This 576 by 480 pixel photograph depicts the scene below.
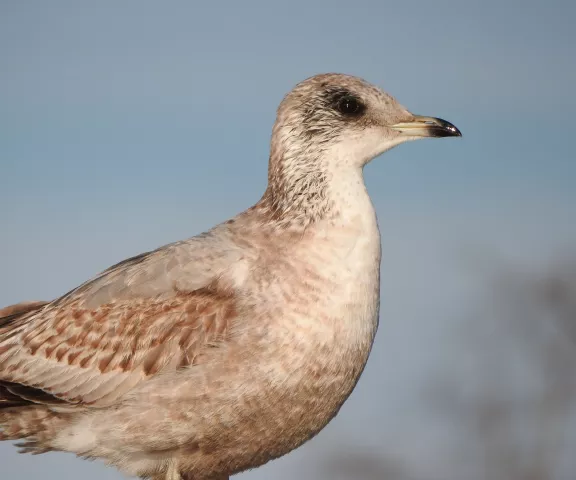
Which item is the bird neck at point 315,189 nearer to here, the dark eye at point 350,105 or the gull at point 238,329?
the gull at point 238,329

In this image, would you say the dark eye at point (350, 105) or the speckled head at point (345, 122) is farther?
the dark eye at point (350, 105)

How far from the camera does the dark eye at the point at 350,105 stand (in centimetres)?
793

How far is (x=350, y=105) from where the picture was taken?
26.1 ft

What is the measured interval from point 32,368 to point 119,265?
3.44 feet

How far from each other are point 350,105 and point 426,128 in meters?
0.64

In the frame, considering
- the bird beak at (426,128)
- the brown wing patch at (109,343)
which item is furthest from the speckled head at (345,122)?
the brown wing patch at (109,343)

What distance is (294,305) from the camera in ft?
23.4

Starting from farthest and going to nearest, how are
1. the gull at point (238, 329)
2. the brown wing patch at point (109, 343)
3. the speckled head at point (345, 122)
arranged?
the speckled head at point (345, 122) < the brown wing patch at point (109, 343) < the gull at point (238, 329)

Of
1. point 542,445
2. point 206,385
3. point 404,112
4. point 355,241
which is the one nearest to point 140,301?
point 206,385

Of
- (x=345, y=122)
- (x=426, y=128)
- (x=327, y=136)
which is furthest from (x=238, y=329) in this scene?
(x=426, y=128)

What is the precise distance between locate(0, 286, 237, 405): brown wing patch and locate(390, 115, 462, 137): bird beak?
76.5 inches

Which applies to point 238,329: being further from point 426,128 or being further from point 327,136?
point 426,128

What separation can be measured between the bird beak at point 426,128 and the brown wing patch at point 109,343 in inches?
76.5

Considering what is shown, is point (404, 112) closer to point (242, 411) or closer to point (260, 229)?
A: point (260, 229)
